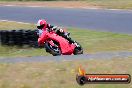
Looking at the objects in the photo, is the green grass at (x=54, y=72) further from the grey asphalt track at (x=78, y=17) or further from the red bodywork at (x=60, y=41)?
the grey asphalt track at (x=78, y=17)

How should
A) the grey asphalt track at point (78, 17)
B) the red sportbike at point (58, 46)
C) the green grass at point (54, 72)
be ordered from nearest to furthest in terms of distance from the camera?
the green grass at point (54, 72) → the red sportbike at point (58, 46) → the grey asphalt track at point (78, 17)

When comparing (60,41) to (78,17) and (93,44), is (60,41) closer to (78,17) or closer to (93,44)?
(93,44)

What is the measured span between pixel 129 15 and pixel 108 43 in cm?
928

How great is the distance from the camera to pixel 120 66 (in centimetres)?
1080

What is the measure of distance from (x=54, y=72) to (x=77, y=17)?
16492 mm

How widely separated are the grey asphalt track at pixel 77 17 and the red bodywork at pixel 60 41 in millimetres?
6125

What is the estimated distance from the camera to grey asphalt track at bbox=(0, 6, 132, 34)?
22.8 m

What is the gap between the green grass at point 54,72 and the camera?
9.80 metres

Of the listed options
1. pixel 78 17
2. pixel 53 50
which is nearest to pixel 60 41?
pixel 53 50

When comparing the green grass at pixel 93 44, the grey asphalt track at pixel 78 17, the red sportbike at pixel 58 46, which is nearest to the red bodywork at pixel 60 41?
the red sportbike at pixel 58 46

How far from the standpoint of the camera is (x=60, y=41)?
15.0 m

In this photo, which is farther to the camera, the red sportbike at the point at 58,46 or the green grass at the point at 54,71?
the red sportbike at the point at 58,46

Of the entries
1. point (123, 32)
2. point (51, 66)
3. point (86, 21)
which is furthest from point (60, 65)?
point (86, 21)

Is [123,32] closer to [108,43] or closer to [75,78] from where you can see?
[108,43]
